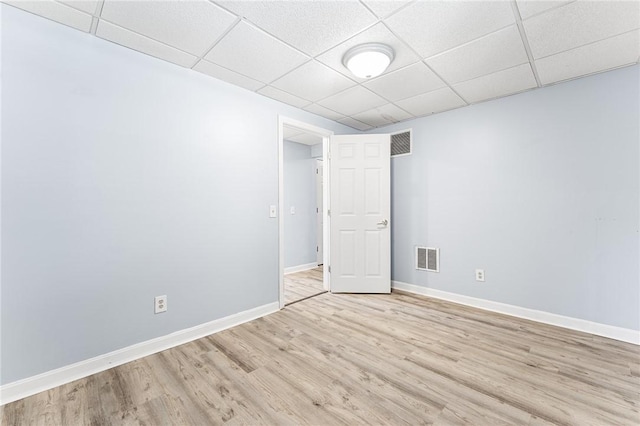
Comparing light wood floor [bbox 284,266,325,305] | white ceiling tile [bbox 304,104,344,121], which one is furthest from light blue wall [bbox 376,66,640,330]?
light wood floor [bbox 284,266,325,305]

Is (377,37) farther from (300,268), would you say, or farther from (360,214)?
(300,268)

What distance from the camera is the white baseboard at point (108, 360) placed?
62.9 inches

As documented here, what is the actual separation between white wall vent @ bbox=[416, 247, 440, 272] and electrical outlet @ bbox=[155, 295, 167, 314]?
3026 mm

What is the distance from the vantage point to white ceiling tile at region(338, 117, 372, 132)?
3735 millimetres

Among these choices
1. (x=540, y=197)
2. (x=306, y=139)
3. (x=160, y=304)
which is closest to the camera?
(x=160, y=304)

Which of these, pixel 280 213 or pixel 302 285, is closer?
pixel 280 213

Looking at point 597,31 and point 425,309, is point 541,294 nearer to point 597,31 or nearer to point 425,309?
point 425,309

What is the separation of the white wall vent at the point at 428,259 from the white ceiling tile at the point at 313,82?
231 cm

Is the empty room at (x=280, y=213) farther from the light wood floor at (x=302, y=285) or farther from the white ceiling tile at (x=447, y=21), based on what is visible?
the light wood floor at (x=302, y=285)

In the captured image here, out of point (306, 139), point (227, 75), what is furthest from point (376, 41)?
point (306, 139)

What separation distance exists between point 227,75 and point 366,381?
2798mm

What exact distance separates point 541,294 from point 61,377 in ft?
13.5

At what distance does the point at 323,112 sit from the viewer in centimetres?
340

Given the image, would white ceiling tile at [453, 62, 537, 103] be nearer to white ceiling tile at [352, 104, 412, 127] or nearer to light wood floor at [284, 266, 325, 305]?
white ceiling tile at [352, 104, 412, 127]
